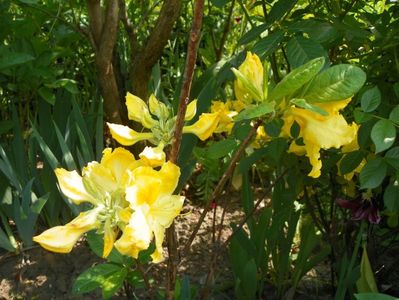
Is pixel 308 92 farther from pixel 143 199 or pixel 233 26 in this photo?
pixel 233 26

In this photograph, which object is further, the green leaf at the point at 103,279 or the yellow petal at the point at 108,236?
the green leaf at the point at 103,279

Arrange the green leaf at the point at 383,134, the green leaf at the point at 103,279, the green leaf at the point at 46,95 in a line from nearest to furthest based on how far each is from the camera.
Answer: the green leaf at the point at 383,134 → the green leaf at the point at 103,279 → the green leaf at the point at 46,95

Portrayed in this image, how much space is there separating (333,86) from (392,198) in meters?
0.51

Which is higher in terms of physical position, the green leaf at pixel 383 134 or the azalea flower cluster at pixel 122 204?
the green leaf at pixel 383 134

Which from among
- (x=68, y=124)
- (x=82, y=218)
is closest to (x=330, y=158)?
(x=82, y=218)

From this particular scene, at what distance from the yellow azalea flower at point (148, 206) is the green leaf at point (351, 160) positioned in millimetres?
530

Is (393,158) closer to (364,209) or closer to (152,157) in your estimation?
(364,209)

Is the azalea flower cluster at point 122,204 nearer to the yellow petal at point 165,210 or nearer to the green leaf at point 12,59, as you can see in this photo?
the yellow petal at point 165,210

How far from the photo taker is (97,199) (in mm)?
935

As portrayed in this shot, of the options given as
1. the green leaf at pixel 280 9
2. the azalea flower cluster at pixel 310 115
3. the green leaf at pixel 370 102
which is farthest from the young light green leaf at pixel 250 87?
the green leaf at pixel 280 9

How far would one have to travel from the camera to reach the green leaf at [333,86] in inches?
35.1

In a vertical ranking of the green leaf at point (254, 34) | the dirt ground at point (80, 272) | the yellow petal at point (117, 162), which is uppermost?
the green leaf at point (254, 34)

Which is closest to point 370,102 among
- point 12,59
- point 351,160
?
point 351,160

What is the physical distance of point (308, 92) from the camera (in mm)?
898
